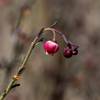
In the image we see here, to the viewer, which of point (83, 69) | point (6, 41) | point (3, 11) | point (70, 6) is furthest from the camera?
point (6, 41)

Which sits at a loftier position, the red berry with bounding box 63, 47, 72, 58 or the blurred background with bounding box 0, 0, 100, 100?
the blurred background with bounding box 0, 0, 100, 100

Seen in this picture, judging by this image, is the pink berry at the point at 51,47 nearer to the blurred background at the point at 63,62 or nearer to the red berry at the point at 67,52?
the red berry at the point at 67,52

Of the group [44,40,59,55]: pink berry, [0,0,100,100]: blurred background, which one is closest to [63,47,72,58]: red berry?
[44,40,59,55]: pink berry

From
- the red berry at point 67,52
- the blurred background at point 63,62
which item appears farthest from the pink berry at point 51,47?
the blurred background at point 63,62

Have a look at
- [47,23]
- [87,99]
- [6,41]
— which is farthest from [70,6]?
[6,41]

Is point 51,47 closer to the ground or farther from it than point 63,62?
closer to the ground

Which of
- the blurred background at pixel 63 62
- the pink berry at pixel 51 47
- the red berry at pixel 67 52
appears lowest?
the red berry at pixel 67 52

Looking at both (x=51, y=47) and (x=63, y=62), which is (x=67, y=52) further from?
(x=63, y=62)

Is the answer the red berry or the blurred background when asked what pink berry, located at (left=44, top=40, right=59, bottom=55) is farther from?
the blurred background

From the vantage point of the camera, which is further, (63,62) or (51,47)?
(63,62)

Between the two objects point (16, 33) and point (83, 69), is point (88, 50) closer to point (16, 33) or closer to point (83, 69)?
point (83, 69)

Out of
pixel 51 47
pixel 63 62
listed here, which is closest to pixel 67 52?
pixel 51 47
